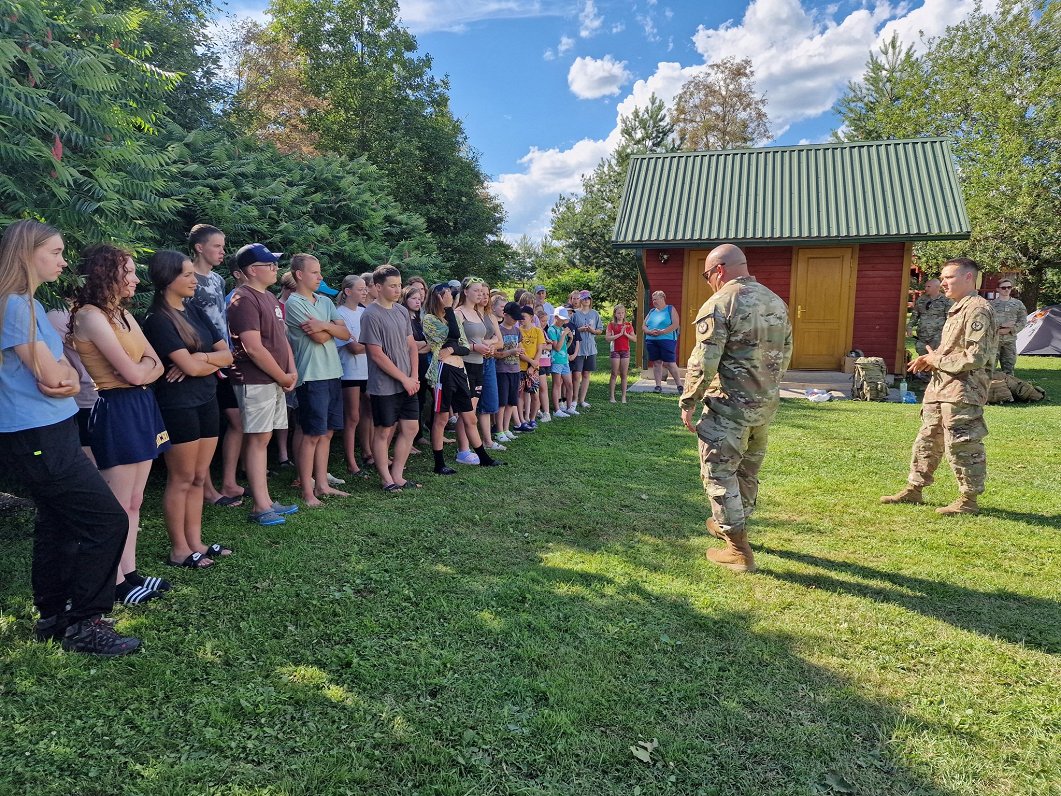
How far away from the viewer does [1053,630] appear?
3.48 metres

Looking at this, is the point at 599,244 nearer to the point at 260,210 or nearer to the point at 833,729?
the point at 260,210

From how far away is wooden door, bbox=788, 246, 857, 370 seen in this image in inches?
521

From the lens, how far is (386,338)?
18.3ft

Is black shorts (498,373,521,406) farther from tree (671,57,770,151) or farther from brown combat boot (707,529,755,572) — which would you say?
tree (671,57,770,151)

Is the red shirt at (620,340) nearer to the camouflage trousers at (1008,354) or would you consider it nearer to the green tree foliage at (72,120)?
the camouflage trousers at (1008,354)

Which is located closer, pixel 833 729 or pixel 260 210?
pixel 833 729

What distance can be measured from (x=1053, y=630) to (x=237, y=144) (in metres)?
9.73

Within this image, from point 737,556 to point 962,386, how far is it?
2578mm

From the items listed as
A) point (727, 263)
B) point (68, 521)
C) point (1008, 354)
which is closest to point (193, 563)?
point (68, 521)

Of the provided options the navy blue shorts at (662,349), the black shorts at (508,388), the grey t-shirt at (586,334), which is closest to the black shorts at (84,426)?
the black shorts at (508,388)

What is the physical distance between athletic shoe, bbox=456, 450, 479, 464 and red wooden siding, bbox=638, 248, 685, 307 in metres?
8.41

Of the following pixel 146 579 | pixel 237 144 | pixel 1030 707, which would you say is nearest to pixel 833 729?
pixel 1030 707

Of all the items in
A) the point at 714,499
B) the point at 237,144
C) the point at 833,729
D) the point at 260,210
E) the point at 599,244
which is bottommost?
the point at 833,729

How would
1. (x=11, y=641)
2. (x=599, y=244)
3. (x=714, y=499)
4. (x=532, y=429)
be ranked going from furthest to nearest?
(x=599, y=244) < (x=532, y=429) < (x=714, y=499) < (x=11, y=641)
